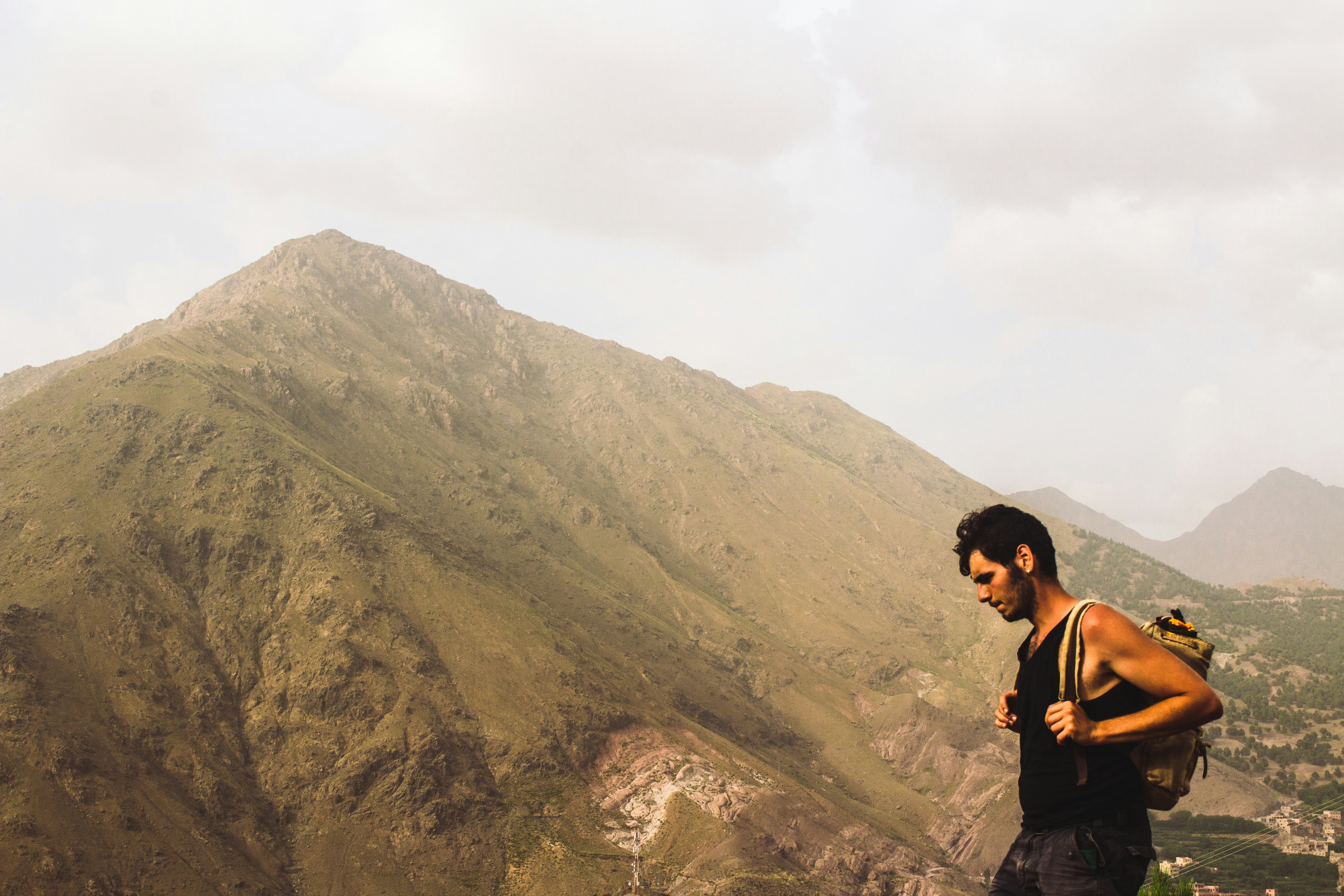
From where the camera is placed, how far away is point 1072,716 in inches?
138

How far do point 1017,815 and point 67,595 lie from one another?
6384 cm

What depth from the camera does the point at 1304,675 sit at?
311 feet

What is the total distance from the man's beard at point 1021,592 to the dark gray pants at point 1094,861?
100cm

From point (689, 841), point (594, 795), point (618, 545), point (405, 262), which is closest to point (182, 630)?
point (594, 795)

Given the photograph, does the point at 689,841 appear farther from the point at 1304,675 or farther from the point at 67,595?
the point at 1304,675

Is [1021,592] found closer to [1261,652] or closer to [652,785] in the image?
[652,785]

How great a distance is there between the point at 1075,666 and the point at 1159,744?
52cm

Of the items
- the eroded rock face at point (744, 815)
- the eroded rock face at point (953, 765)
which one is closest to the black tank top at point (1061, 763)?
the eroded rock face at point (744, 815)

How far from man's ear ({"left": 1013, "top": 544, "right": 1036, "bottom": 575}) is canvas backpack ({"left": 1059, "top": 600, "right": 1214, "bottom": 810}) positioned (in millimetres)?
332

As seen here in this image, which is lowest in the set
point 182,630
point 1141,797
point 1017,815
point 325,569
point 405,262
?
point 1017,815

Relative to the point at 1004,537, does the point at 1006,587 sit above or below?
below

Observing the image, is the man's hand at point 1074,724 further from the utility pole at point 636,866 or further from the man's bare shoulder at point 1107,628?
the utility pole at point 636,866

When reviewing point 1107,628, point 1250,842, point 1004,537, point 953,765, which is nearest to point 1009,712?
point 1004,537

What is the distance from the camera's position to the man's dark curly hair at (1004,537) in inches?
159
